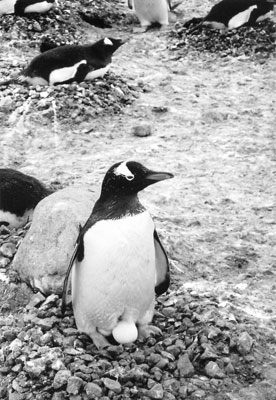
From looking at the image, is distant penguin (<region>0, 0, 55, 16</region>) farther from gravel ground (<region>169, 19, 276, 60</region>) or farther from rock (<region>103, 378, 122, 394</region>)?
rock (<region>103, 378, 122, 394</region>)

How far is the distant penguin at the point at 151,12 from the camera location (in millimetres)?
8516

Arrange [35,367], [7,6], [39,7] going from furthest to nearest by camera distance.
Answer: [39,7] < [7,6] < [35,367]

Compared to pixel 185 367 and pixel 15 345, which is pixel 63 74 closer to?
pixel 15 345

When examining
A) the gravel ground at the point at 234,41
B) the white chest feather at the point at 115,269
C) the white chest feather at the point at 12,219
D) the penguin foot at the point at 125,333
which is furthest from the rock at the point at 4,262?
the gravel ground at the point at 234,41

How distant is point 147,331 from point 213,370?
351mm

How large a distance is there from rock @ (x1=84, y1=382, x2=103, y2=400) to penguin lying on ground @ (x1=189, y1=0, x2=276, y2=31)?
19.5 ft

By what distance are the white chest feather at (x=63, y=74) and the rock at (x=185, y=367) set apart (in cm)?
393

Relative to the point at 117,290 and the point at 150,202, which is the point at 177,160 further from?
the point at 117,290

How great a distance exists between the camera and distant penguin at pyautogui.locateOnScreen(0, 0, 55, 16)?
25.5 ft

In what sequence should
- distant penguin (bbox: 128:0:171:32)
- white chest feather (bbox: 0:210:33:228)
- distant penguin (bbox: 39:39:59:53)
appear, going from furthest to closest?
distant penguin (bbox: 128:0:171:32)
distant penguin (bbox: 39:39:59:53)
white chest feather (bbox: 0:210:33:228)

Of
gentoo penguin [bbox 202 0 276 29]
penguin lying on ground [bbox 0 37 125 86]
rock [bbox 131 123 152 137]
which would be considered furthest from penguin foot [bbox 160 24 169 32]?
rock [bbox 131 123 152 137]

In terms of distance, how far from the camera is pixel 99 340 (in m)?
2.97

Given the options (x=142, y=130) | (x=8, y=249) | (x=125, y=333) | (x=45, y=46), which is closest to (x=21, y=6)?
(x=45, y=46)

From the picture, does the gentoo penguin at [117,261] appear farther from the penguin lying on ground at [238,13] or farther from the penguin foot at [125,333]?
the penguin lying on ground at [238,13]
